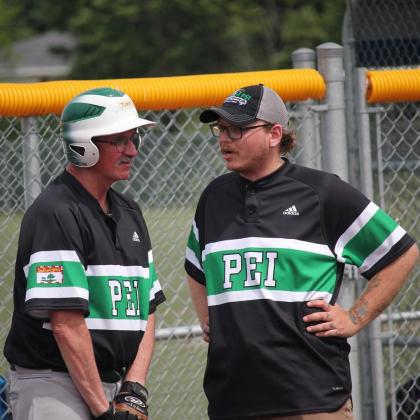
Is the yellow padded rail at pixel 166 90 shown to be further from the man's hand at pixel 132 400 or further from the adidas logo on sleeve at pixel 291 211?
the man's hand at pixel 132 400

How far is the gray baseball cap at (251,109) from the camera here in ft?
13.5

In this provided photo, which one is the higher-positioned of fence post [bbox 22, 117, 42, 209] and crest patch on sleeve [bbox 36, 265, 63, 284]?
fence post [bbox 22, 117, 42, 209]

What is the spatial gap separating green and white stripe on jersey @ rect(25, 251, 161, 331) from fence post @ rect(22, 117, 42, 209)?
74 centimetres

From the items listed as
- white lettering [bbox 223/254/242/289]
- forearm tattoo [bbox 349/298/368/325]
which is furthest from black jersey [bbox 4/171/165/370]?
forearm tattoo [bbox 349/298/368/325]

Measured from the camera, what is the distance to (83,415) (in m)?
3.84

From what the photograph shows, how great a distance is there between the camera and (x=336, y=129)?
5.05 m

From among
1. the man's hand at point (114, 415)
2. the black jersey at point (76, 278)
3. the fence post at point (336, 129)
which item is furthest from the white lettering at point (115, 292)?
the fence post at point (336, 129)

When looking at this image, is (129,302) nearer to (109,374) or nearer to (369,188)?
(109,374)

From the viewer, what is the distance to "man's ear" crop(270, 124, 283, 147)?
418 cm

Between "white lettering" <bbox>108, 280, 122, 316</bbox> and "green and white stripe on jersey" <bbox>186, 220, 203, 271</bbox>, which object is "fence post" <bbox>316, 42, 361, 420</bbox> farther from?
"white lettering" <bbox>108, 280, 122, 316</bbox>

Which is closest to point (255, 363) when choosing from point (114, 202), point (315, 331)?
point (315, 331)

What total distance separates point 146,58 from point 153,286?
31865 millimetres

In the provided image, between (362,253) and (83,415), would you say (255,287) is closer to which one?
(362,253)

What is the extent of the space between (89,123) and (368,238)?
115cm
